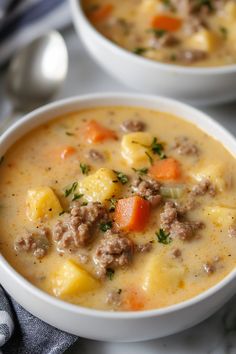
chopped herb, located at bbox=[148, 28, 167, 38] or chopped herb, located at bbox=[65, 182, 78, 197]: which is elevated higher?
chopped herb, located at bbox=[65, 182, 78, 197]

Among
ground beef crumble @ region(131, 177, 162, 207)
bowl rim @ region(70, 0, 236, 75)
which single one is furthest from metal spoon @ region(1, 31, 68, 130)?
ground beef crumble @ region(131, 177, 162, 207)

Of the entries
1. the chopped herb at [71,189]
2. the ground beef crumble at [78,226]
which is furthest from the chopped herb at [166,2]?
the ground beef crumble at [78,226]

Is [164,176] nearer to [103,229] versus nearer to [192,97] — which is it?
[103,229]

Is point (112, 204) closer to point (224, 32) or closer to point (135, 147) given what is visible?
point (135, 147)

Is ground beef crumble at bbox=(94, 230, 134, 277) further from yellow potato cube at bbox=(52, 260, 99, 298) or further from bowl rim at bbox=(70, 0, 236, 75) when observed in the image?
bowl rim at bbox=(70, 0, 236, 75)

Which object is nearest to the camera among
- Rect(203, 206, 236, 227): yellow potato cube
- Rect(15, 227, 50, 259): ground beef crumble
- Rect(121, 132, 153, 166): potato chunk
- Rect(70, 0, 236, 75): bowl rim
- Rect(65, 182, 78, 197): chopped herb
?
Rect(15, 227, 50, 259): ground beef crumble

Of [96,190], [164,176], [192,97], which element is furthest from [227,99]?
[96,190]
